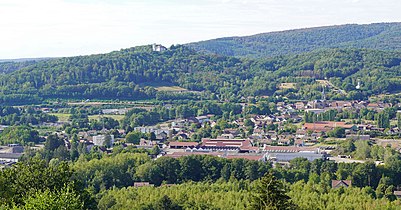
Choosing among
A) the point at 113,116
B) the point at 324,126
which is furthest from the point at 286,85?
the point at 324,126

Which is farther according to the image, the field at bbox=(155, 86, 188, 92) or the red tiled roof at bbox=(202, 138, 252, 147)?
the field at bbox=(155, 86, 188, 92)

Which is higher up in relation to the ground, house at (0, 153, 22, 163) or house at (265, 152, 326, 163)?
house at (0, 153, 22, 163)

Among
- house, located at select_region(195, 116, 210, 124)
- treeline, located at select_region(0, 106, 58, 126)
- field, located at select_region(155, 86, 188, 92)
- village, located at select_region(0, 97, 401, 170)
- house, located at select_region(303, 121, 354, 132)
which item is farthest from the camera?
field, located at select_region(155, 86, 188, 92)

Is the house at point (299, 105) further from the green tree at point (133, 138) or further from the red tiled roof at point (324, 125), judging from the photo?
the green tree at point (133, 138)

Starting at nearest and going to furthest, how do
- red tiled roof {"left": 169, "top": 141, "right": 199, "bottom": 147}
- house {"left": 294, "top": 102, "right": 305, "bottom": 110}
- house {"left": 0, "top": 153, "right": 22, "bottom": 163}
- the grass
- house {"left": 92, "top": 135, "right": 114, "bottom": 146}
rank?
house {"left": 0, "top": 153, "right": 22, "bottom": 163} → red tiled roof {"left": 169, "top": 141, "right": 199, "bottom": 147} → house {"left": 92, "top": 135, "right": 114, "bottom": 146} → house {"left": 294, "top": 102, "right": 305, "bottom": 110} → the grass

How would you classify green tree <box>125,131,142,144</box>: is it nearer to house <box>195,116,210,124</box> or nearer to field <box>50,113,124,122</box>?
field <box>50,113,124,122</box>

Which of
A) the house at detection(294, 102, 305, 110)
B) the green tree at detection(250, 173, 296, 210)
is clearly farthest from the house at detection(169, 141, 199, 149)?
the green tree at detection(250, 173, 296, 210)

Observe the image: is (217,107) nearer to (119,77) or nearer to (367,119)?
(367,119)

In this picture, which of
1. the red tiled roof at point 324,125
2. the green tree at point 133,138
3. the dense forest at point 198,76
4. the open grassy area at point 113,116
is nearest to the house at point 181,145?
the green tree at point 133,138
